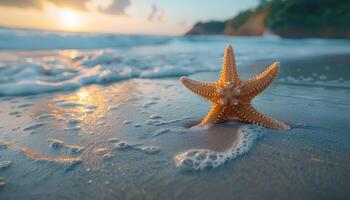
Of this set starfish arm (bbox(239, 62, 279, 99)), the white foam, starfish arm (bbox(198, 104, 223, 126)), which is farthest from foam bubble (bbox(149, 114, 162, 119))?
the white foam

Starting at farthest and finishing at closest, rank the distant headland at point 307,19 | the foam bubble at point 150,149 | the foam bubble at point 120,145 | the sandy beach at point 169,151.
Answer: the distant headland at point 307,19 → the foam bubble at point 120,145 → the foam bubble at point 150,149 → the sandy beach at point 169,151

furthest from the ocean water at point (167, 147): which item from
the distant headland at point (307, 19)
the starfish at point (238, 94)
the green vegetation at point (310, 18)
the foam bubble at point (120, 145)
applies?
the green vegetation at point (310, 18)

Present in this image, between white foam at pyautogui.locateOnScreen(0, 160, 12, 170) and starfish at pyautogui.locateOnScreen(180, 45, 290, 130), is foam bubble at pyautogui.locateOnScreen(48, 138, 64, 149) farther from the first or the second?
starfish at pyautogui.locateOnScreen(180, 45, 290, 130)

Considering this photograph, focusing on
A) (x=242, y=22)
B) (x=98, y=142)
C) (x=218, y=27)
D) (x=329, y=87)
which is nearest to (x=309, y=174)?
(x=98, y=142)

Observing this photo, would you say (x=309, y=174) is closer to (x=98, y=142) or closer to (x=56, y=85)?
(x=98, y=142)

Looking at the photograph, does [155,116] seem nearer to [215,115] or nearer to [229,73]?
[215,115]

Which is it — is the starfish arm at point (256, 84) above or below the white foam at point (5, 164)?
above

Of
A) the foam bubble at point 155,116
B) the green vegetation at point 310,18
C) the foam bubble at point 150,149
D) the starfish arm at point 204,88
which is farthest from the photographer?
the green vegetation at point 310,18

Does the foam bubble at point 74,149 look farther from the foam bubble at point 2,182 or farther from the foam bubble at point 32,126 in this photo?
the foam bubble at point 32,126
